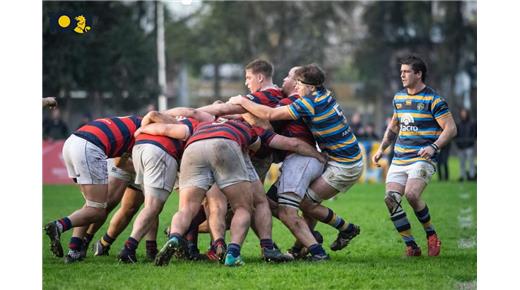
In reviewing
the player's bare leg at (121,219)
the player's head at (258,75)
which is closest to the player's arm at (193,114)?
the player's head at (258,75)

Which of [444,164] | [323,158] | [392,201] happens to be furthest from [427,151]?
[444,164]

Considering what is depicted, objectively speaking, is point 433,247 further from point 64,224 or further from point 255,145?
point 64,224

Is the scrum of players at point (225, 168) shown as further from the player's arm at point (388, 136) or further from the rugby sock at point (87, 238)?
the player's arm at point (388, 136)

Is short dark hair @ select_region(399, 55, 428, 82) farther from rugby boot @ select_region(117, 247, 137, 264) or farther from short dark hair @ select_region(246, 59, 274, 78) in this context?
rugby boot @ select_region(117, 247, 137, 264)

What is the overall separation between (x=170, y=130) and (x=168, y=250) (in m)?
1.09

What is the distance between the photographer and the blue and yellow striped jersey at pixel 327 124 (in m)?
7.88

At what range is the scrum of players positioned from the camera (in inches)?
299

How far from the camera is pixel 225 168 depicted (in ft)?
24.7

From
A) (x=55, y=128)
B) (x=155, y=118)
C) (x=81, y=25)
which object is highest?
(x=81, y=25)

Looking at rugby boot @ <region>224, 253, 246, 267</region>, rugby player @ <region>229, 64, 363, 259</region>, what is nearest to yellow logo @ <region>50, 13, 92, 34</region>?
rugby player @ <region>229, 64, 363, 259</region>

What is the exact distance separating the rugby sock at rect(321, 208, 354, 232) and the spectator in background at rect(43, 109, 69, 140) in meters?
10.8

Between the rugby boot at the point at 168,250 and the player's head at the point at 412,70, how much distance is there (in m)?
2.59
